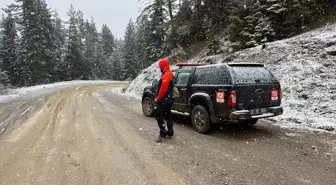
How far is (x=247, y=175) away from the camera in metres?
4.90

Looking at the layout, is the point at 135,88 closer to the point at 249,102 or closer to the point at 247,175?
the point at 249,102

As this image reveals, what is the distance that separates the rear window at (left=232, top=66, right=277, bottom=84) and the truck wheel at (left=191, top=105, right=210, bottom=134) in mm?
1263

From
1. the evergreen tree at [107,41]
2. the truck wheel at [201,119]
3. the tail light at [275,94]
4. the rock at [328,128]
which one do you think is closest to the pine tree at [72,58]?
the evergreen tree at [107,41]

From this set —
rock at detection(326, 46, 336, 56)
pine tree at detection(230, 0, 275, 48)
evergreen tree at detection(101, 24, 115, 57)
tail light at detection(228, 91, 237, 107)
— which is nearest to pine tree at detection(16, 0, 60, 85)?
pine tree at detection(230, 0, 275, 48)

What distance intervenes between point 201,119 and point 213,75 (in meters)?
1.24

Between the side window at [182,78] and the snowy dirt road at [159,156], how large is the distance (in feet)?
4.41

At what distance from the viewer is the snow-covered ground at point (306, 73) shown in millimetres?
8734

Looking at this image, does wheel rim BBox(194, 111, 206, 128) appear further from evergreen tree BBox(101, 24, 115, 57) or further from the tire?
evergreen tree BBox(101, 24, 115, 57)

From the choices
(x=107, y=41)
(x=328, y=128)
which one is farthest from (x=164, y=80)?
(x=107, y=41)

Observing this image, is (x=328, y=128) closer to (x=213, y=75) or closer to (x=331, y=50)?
(x=213, y=75)

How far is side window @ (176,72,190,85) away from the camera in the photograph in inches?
348

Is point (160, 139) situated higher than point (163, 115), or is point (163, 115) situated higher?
point (163, 115)

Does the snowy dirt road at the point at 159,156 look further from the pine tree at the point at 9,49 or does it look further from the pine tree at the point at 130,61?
the pine tree at the point at 130,61

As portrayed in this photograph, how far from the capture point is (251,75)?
24.6 feet
